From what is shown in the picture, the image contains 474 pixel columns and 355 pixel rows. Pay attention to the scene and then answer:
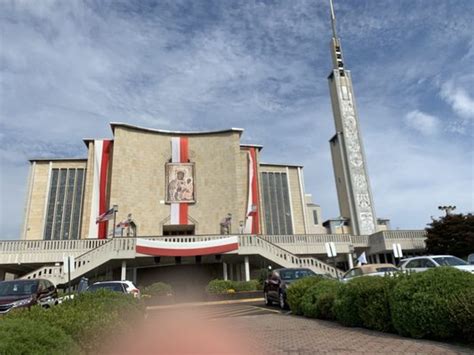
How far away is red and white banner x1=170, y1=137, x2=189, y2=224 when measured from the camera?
118 ft

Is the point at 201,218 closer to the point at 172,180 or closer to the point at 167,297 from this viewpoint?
A: the point at 172,180

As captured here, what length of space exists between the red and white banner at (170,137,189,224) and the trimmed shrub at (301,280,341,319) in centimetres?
2537

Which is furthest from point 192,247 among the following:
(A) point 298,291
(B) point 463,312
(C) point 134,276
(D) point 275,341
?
(B) point 463,312

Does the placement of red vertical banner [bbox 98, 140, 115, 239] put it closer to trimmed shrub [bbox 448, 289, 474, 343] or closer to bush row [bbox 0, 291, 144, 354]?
bush row [bbox 0, 291, 144, 354]

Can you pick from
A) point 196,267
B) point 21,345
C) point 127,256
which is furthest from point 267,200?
point 21,345

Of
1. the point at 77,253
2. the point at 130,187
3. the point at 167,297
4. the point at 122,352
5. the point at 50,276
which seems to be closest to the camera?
the point at 122,352

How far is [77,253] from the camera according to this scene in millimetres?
26375

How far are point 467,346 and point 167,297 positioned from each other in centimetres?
1738

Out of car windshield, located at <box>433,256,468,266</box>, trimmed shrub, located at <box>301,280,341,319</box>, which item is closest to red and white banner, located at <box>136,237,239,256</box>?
car windshield, located at <box>433,256,468,266</box>

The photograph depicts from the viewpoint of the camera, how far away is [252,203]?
37594 mm

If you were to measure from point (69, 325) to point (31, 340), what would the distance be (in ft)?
4.70

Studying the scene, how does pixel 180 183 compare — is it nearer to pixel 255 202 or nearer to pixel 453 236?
pixel 255 202

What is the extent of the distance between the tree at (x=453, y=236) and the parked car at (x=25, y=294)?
93.2 ft

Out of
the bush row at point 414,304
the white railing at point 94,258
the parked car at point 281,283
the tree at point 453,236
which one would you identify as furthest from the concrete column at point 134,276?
the tree at point 453,236
